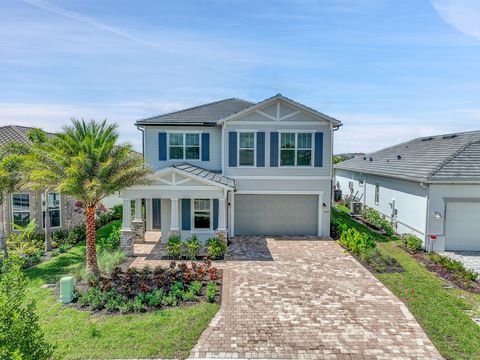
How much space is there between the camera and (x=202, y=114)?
19.0 m

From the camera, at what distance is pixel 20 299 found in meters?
5.20

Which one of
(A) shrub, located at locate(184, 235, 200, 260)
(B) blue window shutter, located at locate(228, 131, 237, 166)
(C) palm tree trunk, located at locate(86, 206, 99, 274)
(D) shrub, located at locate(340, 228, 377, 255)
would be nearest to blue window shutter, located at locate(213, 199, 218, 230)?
(A) shrub, located at locate(184, 235, 200, 260)

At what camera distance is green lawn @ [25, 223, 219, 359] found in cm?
729

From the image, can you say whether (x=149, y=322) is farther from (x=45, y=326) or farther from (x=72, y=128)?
(x=72, y=128)

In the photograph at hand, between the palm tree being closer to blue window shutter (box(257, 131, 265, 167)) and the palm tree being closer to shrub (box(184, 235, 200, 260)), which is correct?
shrub (box(184, 235, 200, 260))

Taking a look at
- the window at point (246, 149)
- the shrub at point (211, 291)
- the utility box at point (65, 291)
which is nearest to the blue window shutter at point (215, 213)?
the window at point (246, 149)

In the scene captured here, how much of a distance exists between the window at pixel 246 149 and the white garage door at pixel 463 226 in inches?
392

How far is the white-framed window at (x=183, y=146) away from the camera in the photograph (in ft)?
59.4

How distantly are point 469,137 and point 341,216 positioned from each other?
9.39 meters

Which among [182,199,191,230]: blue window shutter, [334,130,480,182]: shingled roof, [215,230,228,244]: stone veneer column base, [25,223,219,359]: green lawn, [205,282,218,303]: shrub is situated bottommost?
[25,223,219,359]: green lawn

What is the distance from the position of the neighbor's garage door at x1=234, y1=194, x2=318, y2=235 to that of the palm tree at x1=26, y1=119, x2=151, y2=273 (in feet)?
25.5

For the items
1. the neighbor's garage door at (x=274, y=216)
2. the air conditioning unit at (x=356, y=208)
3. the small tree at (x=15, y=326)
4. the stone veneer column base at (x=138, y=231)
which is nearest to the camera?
the small tree at (x=15, y=326)

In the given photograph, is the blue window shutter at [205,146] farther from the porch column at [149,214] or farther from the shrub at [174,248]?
the shrub at [174,248]

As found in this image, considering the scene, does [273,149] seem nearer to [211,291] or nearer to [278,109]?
[278,109]
